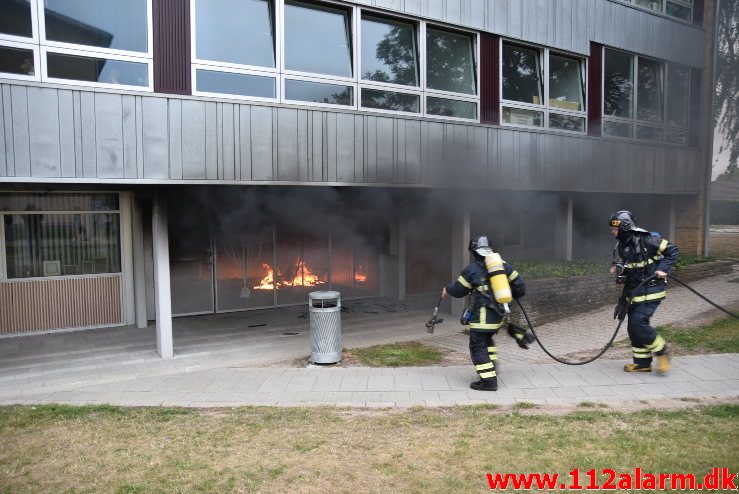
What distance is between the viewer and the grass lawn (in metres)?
3.63

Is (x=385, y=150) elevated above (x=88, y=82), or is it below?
below

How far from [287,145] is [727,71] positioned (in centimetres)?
1218

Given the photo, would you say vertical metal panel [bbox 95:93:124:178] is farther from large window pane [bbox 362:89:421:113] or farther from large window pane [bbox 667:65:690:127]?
large window pane [bbox 667:65:690:127]

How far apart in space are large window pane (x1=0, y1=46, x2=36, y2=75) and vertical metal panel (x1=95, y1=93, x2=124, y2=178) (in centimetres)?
69

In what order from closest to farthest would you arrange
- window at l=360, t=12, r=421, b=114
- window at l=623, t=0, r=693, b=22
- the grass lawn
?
the grass lawn → window at l=360, t=12, r=421, b=114 → window at l=623, t=0, r=693, b=22

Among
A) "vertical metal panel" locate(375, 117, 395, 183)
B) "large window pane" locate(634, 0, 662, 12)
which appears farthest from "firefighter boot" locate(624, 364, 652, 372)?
"large window pane" locate(634, 0, 662, 12)

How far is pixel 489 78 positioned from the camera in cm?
891

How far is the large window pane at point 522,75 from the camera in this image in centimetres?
927

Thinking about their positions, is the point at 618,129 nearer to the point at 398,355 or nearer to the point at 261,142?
the point at 398,355

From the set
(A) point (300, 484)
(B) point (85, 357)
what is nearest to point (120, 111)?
(B) point (85, 357)

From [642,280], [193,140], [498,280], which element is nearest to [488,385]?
[498,280]

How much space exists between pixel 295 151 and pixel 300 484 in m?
4.35

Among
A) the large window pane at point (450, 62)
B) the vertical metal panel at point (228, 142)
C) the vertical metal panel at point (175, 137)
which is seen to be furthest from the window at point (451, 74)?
the vertical metal panel at point (175, 137)

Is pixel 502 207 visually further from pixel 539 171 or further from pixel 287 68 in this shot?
pixel 287 68
